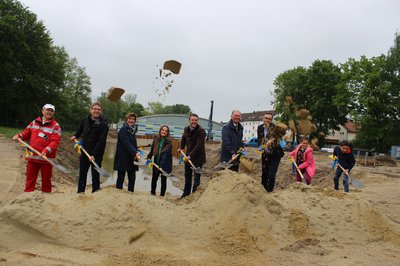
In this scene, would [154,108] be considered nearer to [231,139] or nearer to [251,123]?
[251,123]

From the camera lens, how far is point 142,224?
4.18m

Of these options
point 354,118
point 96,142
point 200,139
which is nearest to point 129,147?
point 96,142

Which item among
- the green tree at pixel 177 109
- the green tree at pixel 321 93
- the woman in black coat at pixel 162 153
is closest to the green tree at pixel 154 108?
the green tree at pixel 177 109

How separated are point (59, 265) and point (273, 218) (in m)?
2.62

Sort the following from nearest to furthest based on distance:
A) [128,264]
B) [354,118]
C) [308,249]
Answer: [128,264]
[308,249]
[354,118]

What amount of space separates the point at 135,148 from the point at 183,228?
2.47 metres

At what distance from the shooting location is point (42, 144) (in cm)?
528

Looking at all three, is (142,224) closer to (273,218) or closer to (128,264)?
(128,264)

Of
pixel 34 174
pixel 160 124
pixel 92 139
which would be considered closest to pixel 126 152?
pixel 92 139

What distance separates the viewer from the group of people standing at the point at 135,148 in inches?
209

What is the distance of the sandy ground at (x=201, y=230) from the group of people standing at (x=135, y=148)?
3.73 ft

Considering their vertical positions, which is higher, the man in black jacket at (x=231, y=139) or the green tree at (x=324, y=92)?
the green tree at (x=324, y=92)

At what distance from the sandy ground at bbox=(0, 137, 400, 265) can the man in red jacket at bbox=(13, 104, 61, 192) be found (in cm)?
93

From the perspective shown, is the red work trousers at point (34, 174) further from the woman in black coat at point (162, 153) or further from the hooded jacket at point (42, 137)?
the woman in black coat at point (162, 153)
